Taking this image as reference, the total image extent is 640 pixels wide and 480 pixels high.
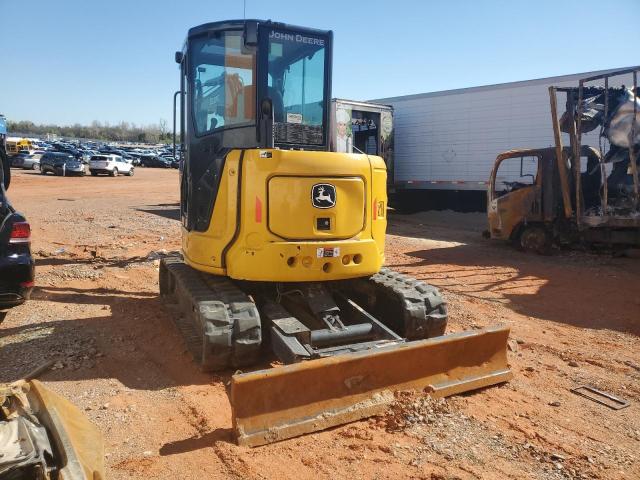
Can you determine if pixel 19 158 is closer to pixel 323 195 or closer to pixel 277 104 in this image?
pixel 277 104

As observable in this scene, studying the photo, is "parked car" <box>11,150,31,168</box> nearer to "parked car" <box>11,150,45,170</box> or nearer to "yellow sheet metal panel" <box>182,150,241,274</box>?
"parked car" <box>11,150,45,170</box>

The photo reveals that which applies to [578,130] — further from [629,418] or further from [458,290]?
[629,418]

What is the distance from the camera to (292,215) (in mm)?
4527

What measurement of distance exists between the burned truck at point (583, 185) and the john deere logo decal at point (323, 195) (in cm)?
745

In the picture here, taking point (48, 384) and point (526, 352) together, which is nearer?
point (48, 384)

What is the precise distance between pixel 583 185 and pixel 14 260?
10.5 m

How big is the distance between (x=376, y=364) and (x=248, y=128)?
7.58 ft

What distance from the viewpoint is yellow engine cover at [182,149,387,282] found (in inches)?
177

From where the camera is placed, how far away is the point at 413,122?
58.4 ft

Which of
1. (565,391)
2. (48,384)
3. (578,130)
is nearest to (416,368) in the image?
(565,391)

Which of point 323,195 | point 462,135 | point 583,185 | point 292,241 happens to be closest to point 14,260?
point 292,241

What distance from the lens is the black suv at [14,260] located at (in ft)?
16.4

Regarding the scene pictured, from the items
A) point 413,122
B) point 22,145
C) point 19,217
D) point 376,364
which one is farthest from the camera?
point 22,145

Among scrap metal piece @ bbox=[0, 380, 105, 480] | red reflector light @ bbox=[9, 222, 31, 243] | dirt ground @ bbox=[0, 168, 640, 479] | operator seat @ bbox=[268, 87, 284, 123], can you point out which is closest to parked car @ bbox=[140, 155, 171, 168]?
dirt ground @ bbox=[0, 168, 640, 479]
